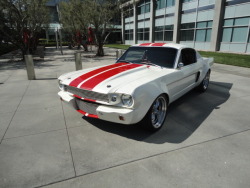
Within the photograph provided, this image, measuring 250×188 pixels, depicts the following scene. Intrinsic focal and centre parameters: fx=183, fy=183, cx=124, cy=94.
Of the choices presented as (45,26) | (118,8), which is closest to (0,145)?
(118,8)

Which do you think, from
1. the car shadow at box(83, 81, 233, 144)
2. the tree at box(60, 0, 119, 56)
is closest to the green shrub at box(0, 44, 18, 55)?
the tree at box(60, 0, 119, 56)

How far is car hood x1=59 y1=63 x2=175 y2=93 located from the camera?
2921 millimetres

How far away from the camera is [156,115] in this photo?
345 centimetres

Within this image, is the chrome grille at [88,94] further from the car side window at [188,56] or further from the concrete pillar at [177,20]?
the concrete pillar at [177,20]

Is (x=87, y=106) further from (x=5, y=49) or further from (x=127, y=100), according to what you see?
(x=5, y=49)

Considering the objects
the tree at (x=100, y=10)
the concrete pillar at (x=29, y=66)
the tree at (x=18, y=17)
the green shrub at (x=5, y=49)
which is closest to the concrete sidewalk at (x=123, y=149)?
the concrete pillar at (x=29, y=66)

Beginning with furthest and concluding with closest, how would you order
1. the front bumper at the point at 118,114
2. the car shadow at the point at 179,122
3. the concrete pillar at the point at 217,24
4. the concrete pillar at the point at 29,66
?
the concrete pillar at the point at 217,24
the concrete pillar at the point at 29,66
the car shadow at the point at 179,122
the front bumper at the point at 118,114

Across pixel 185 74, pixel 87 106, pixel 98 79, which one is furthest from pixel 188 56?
pixel 87 106

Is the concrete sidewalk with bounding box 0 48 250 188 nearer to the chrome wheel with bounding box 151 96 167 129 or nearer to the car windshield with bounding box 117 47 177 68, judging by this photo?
the chrome wheel with bounding box 151 96 167 129

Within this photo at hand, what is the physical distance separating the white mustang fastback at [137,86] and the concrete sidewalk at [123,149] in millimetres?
443

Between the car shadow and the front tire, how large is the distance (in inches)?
4.9

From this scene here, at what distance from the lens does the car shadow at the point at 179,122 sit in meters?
3.22

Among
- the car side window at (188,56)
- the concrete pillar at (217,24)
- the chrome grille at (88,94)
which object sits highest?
the concrete pillar at (217,24)

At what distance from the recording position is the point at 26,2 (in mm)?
12688
